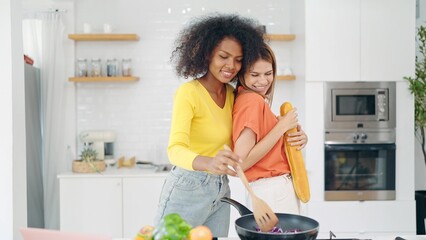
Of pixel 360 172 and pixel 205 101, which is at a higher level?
pixel 205 101

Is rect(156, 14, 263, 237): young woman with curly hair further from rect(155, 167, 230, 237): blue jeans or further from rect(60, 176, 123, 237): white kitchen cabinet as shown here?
rect(60, 176, 123, 237): white kitchen cabinet

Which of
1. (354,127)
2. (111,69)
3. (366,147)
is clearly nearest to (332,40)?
(354,127)

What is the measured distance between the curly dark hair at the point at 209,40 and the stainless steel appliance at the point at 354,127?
2094 millimetres

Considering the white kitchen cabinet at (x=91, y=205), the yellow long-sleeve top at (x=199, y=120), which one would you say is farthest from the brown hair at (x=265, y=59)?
the white kitchen cabinet at (x=91, y=205)

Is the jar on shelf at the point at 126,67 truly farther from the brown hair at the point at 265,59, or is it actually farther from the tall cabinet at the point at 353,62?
the brown hair at the point at 265,59

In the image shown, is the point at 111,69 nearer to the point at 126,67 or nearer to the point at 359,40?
the point at 126,67

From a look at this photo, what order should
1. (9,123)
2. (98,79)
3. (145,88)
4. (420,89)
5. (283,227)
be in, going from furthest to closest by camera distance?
(145,88)
(98,79)
(420,89)
(9,123)
(283,227)

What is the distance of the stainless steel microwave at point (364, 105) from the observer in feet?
12.9

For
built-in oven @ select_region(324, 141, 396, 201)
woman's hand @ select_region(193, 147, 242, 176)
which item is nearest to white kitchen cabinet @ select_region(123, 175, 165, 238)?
built-in oven @ select_region(324, 141, 396, 201)

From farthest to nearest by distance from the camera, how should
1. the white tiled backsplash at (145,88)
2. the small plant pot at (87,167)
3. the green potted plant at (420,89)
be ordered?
the white tiled backsplash at (145,88) → the small plant pot at (87,167) → the green potted plant at (420,89)

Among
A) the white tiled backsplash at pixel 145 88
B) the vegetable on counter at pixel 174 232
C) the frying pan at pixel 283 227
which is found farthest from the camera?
the white tiled backsplash at pixel 145 88

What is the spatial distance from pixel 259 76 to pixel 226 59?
0.53 feet

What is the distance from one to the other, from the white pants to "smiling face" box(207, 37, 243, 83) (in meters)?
0.46

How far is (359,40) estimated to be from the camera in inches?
155
